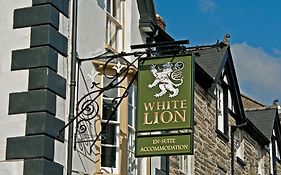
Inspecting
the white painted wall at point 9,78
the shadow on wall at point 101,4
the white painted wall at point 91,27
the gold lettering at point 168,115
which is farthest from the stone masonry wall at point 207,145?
the white painted wall at point 9,78

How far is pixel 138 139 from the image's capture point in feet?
40.6

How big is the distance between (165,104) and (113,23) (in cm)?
298

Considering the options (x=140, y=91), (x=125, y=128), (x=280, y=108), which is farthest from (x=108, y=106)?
(x=280, y=108)

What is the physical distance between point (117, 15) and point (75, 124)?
3.18 m

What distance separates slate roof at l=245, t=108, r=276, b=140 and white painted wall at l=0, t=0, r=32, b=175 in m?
17.1

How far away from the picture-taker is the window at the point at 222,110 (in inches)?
886

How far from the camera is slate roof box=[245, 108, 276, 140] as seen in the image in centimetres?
2850

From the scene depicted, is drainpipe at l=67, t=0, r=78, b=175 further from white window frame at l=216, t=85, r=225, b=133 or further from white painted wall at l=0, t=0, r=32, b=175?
white window frame at l=216, t=85, r=225, b=133

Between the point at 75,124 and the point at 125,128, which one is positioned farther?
the point at 125,128

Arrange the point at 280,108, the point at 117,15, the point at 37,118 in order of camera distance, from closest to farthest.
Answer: the point at 37,118 → the point at 117,15 → the point at 280,108

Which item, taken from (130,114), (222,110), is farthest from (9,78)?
(222,110)

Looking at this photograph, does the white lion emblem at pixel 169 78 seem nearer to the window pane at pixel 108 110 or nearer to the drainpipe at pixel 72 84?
the drainpipe at pixel 72 84

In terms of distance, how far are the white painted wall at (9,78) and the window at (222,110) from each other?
10.9 meters

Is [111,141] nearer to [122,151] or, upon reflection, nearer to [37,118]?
[122,151]
